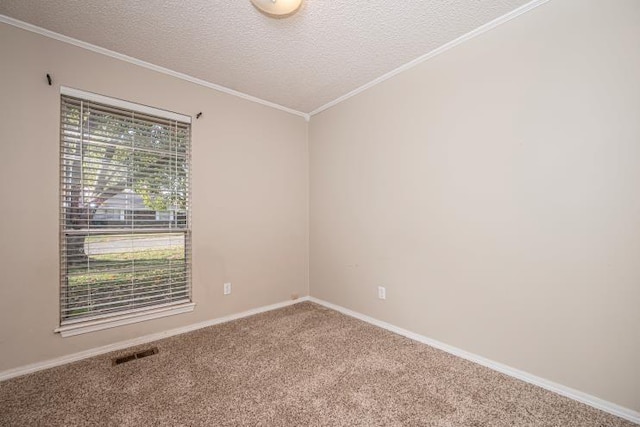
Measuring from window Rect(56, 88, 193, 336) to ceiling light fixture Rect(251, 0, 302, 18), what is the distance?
144cm

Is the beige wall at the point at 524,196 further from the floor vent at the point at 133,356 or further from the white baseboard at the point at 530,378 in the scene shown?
the floor vent at the point at 133,356

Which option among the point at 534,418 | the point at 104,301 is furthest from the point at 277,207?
the point at 534,418

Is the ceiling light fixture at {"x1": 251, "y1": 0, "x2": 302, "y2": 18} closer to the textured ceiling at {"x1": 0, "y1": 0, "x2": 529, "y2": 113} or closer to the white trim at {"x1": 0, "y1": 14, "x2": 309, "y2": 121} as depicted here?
the textured ceiling at {"x1": 0, "y1": 0, "x2": 529, "y2": 113}

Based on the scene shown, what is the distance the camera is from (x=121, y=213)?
7.68ft

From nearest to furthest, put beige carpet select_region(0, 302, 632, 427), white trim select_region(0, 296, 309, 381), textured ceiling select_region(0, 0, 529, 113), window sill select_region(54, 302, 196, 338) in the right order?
beige carpet select_region(0, 302, 632, 427), textured ceiling select_region(0, 0, 529, 113), white trim select_region(0, 296, 309, 381), window sill select_region(54, 302, 196, 338)

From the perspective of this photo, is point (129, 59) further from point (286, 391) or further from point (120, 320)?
point (286, 391)

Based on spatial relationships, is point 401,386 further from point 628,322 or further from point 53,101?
point 53,101

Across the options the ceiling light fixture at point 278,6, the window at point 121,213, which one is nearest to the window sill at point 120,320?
the window at point 121,213

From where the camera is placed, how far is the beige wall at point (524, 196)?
59.1 inches

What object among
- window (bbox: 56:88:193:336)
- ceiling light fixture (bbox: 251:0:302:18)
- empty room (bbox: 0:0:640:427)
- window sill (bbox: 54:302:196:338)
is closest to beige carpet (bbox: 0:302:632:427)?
empty room (bbox: 0:0:640:427)

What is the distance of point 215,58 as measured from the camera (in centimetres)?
236

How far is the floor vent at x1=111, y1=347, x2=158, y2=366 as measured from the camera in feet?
6.82

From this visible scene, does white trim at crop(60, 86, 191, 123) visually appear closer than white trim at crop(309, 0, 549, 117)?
No

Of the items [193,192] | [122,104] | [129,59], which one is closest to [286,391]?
[193,192]
